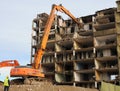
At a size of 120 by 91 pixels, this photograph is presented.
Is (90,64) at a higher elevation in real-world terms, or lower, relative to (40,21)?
lower

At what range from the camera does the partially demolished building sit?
197 feet

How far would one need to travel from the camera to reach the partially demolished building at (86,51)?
60031 mm

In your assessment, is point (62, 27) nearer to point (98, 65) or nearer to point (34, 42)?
point (34, 42)

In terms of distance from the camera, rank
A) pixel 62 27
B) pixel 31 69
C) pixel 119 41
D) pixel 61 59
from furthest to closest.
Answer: pixel 62 27
pixel 61 59
pixel 119 41
pixel 31 69

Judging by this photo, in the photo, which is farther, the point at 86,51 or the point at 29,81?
the point at 86,51

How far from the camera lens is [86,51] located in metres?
64.1

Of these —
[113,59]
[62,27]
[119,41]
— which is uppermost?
[62,27]

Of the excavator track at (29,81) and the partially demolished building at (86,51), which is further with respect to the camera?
the partially demolished building at (86,51)

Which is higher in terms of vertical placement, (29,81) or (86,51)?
(86,51)

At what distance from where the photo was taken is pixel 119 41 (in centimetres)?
5878

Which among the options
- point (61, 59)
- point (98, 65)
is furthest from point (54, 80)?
point (98, 65)

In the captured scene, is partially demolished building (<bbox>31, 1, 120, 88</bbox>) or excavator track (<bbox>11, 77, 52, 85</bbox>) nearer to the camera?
excavator track (<bbox>11, 77, 52, 85</bbox>)

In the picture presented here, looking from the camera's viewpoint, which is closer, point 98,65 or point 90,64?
point 98,65

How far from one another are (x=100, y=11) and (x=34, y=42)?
20779 millimetres
